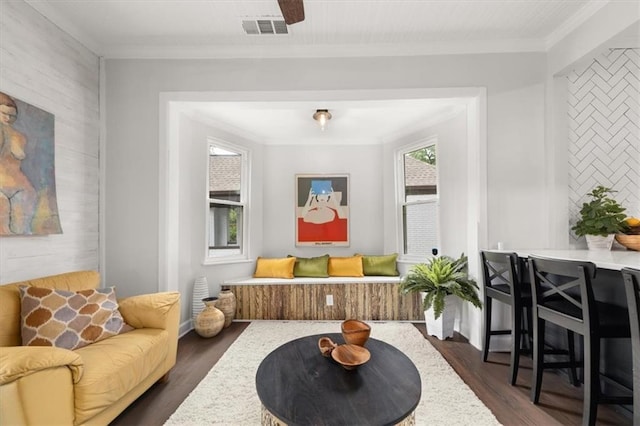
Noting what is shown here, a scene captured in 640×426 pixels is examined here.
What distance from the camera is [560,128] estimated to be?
2.79 metres

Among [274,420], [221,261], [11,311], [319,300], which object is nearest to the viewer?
[274,420]

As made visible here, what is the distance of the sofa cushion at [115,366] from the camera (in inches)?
60.0

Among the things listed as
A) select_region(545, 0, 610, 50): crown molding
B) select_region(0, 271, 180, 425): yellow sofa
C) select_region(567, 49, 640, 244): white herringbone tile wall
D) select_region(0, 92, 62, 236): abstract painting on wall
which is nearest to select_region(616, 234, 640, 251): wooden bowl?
select_region(567, 49, 640, 244): white herringbone tile wall

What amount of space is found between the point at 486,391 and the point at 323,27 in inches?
124

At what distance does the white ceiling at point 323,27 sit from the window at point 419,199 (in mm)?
874

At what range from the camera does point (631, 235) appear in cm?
245

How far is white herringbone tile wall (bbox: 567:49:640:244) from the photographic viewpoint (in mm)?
2678

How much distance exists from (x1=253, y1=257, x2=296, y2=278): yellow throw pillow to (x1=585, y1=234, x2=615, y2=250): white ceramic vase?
3.14m

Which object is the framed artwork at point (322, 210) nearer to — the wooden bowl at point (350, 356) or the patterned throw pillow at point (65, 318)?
the patterned throw pillow at point (65, 318)

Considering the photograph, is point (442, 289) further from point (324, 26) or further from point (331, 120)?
point (324, 26)

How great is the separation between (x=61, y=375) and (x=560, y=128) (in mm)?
4005

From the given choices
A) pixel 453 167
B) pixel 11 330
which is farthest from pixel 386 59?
pixel 11 330

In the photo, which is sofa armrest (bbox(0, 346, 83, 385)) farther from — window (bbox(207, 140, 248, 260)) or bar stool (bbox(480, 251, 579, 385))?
bar stool (bbox(480, 251, 579, 385))

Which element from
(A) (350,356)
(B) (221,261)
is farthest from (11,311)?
(B) (221,261)
